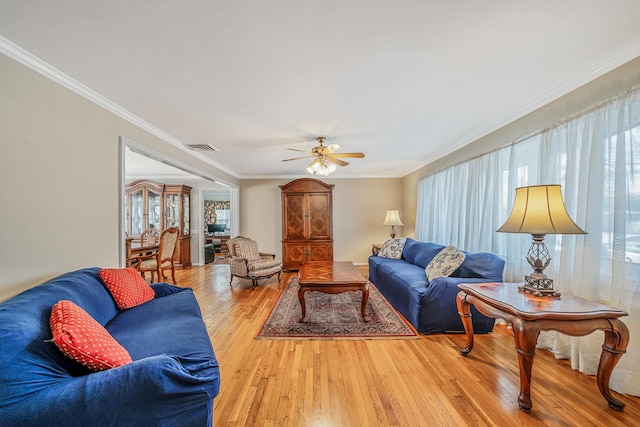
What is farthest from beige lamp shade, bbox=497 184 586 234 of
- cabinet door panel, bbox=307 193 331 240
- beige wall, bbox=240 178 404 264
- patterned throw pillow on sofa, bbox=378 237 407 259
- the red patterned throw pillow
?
beige wall, bbox=240 178 404 264

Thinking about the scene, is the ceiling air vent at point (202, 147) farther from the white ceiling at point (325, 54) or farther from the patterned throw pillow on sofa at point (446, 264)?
the patterned throw pillow on sofa at point (446, 264)

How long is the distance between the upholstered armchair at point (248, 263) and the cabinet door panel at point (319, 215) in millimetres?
1293

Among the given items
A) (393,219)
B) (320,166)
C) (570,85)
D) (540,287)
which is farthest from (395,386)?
(393,219)

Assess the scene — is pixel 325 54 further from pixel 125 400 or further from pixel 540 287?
pixel 540 287

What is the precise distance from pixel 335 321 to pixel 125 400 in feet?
7.44

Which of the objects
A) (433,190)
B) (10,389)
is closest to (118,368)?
(10,389)

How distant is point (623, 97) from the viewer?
5.94 ft

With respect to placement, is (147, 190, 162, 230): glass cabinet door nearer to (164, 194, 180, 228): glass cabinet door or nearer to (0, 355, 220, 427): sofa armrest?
(164, 194, 180, 228): glass cabinet door

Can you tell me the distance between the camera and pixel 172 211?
251 inches

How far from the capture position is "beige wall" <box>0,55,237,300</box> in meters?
1.69

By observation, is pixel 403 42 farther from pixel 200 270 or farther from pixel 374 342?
pixel 200 270

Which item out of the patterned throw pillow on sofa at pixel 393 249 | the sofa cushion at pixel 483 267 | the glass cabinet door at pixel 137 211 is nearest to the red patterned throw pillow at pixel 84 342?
the sofa cushion at pixel 483 267

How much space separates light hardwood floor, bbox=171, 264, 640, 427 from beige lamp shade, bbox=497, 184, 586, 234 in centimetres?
115

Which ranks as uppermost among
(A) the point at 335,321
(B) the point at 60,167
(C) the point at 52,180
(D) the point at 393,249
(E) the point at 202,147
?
(E) the point at 202,147
